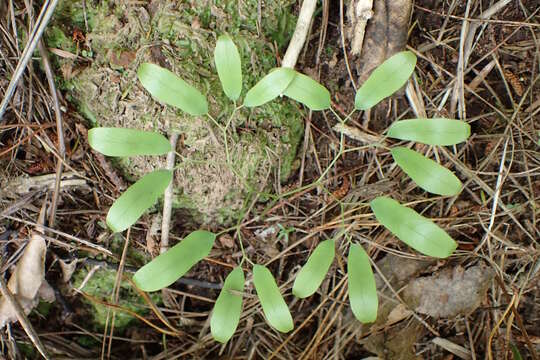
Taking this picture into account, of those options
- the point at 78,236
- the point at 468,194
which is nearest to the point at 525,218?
the point at 468,194

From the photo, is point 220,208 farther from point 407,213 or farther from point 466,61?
point 466,61

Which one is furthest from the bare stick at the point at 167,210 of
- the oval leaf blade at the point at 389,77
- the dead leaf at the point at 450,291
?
the dead leaf at the point at 450,291

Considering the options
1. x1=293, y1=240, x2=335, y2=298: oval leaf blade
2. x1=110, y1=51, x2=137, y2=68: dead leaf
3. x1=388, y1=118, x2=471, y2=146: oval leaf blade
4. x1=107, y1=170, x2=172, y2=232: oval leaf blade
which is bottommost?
x1=293, y1=240, x2=335, y2=298: oval leaf blade

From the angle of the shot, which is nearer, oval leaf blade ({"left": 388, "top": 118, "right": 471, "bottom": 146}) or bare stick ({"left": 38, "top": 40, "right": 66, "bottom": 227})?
oval leaf blade ({"left": 388, "top": 118, "right": 471, "bottom": 146})

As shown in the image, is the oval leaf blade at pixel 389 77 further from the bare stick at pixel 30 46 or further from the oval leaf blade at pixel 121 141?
the bare stick at pixel 30 46

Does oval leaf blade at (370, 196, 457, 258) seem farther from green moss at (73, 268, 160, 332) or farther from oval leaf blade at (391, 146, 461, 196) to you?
green moss at (73, 268, 160, 332)

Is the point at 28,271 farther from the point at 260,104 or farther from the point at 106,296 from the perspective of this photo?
the point at 260,104

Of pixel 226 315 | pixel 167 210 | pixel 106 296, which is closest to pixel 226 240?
pixel 167 210

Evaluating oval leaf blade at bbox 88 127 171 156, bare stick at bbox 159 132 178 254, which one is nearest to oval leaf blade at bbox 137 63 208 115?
oval leaf blade at bbox 88 127 171 156
